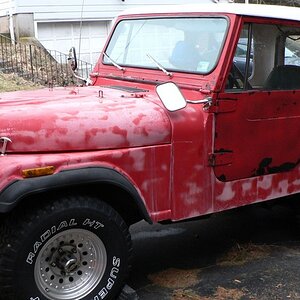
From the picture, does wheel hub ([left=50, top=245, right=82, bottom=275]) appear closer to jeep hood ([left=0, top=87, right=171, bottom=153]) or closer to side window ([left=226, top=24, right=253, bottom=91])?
jeep hood ([left=0, top=87, right=171, bottom=153])

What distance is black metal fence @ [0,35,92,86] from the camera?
38.6 ft

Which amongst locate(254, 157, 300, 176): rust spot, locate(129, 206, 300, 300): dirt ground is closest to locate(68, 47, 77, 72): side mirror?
locate(129, 206, 300, 300): dirt ground

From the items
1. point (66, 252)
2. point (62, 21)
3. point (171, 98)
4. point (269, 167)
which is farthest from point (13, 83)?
point (66, 252)

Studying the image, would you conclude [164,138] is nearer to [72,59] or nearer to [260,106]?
[260,106]

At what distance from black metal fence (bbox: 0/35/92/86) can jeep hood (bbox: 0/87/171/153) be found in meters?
7.76

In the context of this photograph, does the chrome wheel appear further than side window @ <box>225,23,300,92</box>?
No

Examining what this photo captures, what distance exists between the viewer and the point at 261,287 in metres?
3.75

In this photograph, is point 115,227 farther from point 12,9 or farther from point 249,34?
point 12,9

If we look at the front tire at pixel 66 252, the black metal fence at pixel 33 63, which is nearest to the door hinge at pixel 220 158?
the front tire at pixel 66 252

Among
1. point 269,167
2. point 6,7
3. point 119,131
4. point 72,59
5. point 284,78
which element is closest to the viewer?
point 119,131

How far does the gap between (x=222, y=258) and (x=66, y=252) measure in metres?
1.57

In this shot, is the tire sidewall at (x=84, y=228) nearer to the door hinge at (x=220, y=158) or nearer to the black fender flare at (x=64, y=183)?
the black fender flare at (x=64, y=183)

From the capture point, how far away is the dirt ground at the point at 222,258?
372 cm

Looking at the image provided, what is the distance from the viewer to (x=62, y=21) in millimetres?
14812
